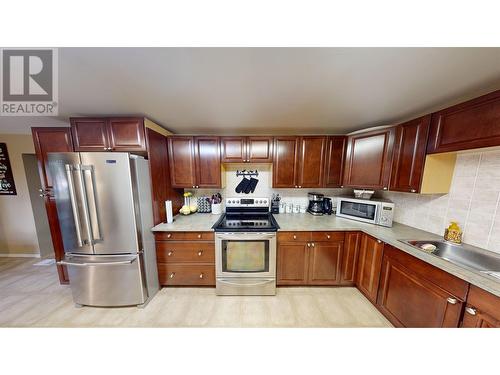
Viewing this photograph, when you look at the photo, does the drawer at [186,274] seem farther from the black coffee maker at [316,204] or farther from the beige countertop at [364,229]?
the black coffee maker at [316,204]

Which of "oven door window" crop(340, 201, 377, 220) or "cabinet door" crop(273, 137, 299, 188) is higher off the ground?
"cabinet door" crop(273, 137, 299, 188)

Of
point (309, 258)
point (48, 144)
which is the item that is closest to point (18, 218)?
point (48, 144)

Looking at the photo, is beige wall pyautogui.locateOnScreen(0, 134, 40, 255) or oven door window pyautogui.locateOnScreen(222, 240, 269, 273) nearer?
oven door window pyautogui.locateOnScreen(222, 240, 269, 273)

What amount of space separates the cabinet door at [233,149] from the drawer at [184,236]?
1.02 metres

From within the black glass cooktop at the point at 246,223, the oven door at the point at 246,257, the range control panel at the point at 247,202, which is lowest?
the oven door at the point at 246,257

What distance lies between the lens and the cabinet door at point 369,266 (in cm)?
166

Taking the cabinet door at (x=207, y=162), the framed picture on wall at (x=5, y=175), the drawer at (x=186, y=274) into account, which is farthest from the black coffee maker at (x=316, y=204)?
the framed picture on wall at (x=5, y=175)

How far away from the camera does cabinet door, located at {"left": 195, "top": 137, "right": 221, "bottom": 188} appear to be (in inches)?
85.0

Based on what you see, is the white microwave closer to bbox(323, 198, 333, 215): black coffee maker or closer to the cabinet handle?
bbox(323, 198, 333, 215): black coffee maker

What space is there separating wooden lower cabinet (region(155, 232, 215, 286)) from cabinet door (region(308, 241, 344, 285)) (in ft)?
4.08

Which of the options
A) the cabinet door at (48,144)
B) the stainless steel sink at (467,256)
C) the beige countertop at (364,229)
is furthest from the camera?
the cabinet door at (48,144)

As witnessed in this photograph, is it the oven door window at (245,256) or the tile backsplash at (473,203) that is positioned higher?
the tile backsplash at (473,203)

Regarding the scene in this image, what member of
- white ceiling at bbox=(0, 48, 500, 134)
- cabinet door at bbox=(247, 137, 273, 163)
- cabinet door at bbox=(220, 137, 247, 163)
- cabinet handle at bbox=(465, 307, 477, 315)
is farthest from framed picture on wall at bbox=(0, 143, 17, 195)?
cabinet handle at bbox=(465, 307, 477, 315)
